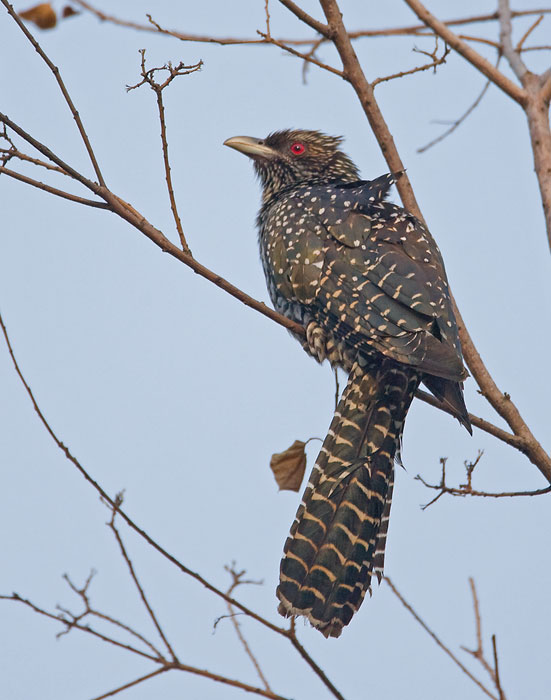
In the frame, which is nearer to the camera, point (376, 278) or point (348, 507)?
point (348, 507)

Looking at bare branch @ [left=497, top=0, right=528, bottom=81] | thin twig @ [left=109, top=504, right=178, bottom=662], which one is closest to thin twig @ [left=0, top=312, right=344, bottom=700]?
thin twig @ [left=109, top=504, right=178, bottom=662]

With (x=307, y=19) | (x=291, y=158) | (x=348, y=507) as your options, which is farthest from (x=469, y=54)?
(x=291, y=158)

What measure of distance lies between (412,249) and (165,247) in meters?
1.81

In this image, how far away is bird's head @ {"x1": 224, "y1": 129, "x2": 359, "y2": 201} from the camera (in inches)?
291

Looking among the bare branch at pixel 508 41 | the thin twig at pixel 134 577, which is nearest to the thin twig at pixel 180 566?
the thin twig at pixel 134 577

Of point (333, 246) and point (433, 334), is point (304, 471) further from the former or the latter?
point (333, 246)

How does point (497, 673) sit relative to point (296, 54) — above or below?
below

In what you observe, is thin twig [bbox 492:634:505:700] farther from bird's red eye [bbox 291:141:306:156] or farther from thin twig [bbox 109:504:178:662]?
bird's red eye [bbox 291:141:306:156]

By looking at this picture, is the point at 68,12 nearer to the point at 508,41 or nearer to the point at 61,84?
the point at 61,84

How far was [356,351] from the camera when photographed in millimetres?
5449

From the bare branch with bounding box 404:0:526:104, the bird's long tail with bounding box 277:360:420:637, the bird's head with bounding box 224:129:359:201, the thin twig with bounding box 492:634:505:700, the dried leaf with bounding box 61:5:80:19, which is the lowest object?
the thin twig with bounding box 492:634:505:700

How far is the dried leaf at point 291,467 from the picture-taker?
5055 mm

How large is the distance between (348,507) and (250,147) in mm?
3515

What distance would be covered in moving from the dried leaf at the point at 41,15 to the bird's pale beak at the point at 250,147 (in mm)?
2559
